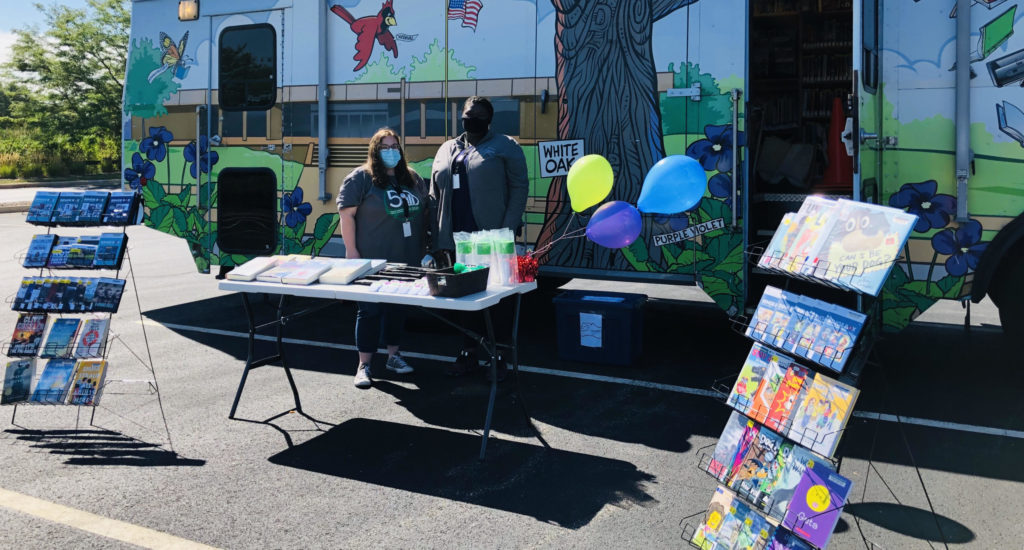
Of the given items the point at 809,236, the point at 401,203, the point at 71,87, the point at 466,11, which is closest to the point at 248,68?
the point at 466,11

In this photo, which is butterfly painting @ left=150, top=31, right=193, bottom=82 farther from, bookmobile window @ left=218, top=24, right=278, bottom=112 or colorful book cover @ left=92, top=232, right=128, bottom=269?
colorful book cover @ left=92, top=232, right=128, bottom=269

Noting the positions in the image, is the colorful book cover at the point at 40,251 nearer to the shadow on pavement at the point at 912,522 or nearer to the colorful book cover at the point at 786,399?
the colorful book cover at the point at 786,399

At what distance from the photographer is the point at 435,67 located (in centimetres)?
684

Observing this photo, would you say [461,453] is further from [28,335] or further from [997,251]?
[997,251]

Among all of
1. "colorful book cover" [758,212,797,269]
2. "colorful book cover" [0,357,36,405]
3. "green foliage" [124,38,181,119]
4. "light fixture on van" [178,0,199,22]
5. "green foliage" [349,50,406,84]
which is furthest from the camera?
"green foliage" [124,38,181,119]

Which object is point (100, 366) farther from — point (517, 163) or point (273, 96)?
point (273, 96)

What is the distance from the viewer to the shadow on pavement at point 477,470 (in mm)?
4020

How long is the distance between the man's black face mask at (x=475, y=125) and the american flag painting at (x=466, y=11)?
1350mm

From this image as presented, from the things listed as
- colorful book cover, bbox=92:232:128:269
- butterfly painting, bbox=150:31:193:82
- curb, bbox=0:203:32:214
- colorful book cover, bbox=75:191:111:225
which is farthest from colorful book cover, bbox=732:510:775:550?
curb, bbox=0:203:32:214

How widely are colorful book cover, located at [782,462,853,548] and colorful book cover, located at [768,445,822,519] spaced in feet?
0.07

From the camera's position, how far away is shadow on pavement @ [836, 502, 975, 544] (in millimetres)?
3650

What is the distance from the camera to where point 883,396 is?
5.30 meters

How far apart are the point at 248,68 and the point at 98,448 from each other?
404 cm

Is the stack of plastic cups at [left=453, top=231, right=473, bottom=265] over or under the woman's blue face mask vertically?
under
